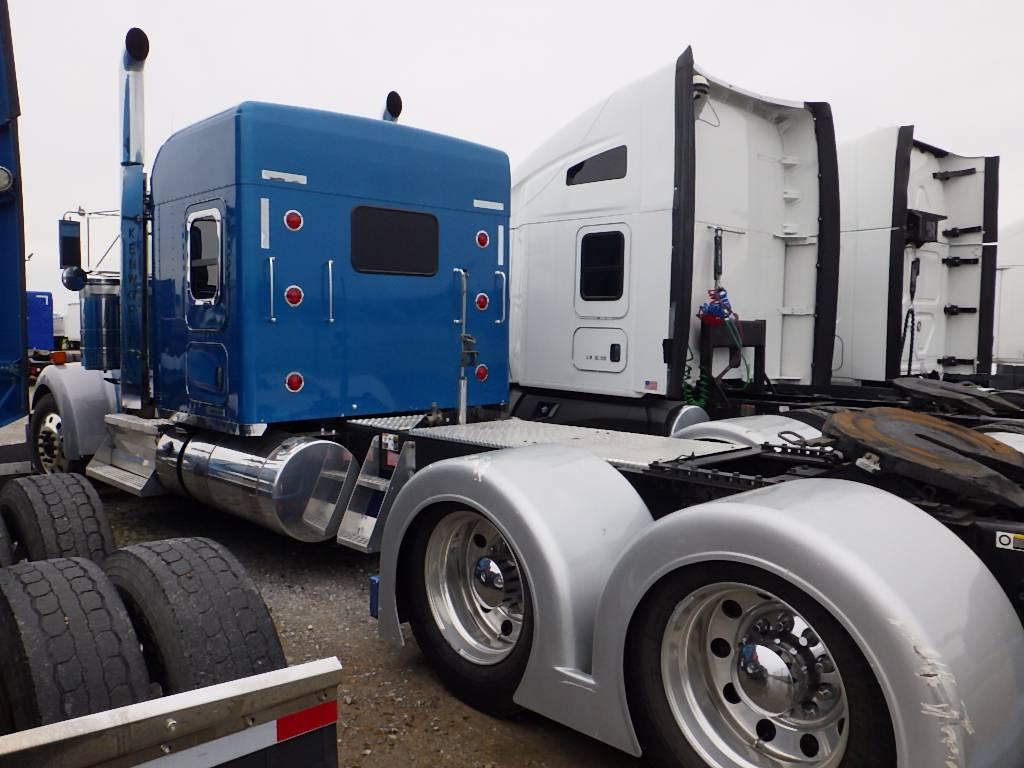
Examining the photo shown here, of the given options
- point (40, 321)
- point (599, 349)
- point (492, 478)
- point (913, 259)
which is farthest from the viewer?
point (40, 321)

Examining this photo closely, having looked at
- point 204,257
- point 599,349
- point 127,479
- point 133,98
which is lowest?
point 127,479

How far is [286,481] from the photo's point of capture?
523 centimetres

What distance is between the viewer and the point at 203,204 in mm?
5617

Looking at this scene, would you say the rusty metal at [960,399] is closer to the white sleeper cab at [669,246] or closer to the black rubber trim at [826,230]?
the white sleeper cab at [669,246]

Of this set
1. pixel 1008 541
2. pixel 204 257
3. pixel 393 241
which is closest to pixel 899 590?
pixel 1008 541

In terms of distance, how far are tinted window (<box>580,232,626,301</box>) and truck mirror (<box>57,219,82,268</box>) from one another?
12.8ft

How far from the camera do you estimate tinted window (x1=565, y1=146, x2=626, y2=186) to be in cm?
646

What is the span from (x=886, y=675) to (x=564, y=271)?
16.8 ft

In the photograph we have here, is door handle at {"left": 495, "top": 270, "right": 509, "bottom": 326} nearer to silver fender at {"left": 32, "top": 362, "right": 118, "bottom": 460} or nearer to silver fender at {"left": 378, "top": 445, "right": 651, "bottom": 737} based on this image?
silver fender at {"left": 378, "top": 445, "right": 651, "bottom": 737}

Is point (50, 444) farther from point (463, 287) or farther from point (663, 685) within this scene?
point (663, 685)

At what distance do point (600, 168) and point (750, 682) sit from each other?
476 cm

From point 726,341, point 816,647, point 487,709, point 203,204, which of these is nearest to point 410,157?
point 203,204

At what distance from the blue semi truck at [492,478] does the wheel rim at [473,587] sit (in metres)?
0.01

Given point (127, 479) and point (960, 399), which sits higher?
point (960, 399)
